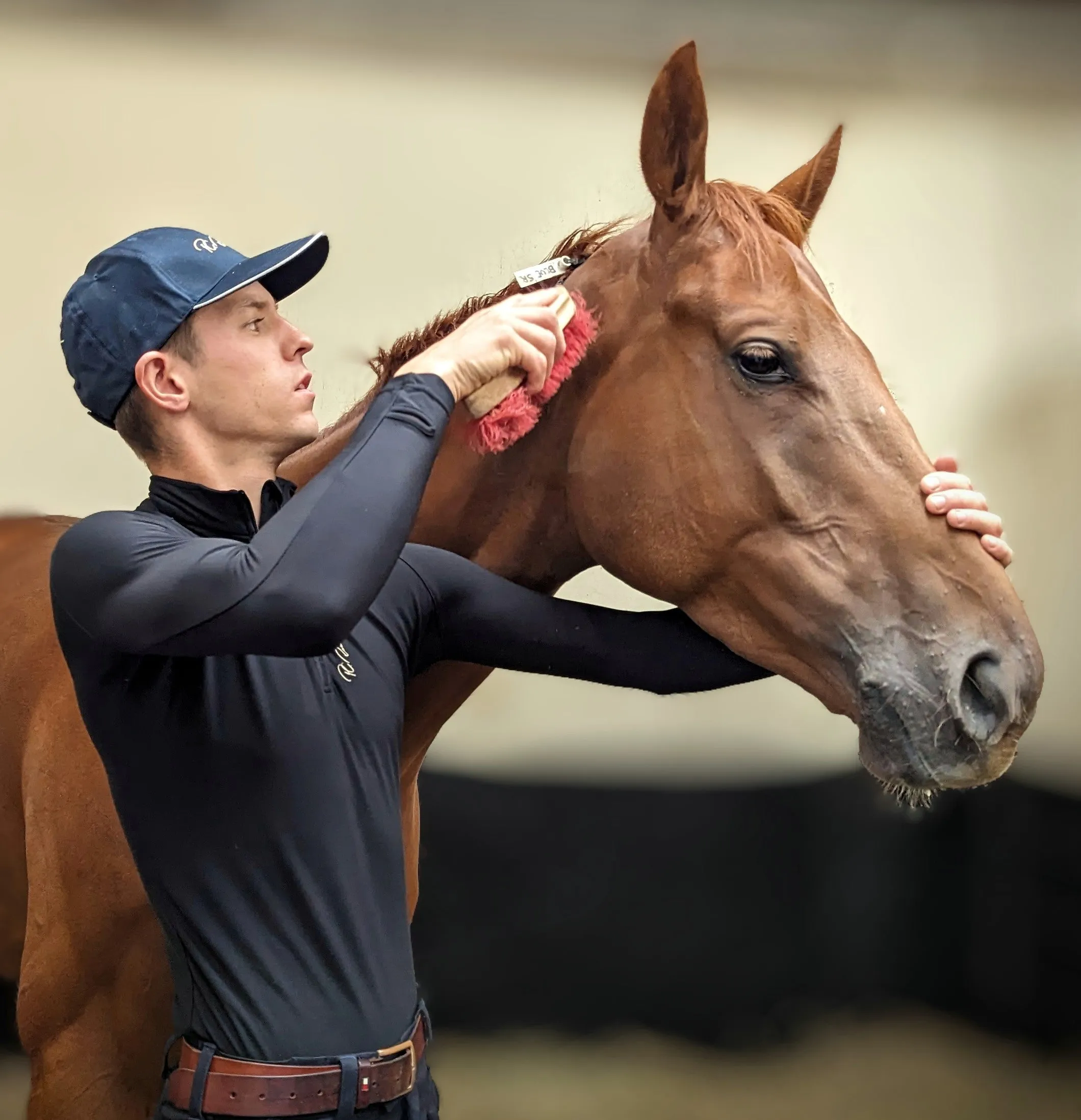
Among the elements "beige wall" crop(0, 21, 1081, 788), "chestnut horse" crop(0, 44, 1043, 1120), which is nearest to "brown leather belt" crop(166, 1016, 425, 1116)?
"chestnut horse" crop(0, 44, 1043, 1120)

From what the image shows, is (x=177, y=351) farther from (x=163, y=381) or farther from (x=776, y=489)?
(x=776, y=489)

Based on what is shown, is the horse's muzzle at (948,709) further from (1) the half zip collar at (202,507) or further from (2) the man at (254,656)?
(1) the half zip collar at (202,507)

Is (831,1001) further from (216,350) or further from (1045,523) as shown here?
(216,350)

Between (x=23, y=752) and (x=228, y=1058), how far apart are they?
0.65 metres

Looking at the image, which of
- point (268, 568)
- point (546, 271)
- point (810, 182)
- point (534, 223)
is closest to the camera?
point (268, 568)

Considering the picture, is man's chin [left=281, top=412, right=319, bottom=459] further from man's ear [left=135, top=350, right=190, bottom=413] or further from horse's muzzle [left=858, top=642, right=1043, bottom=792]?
horse's muzzle [left=858, top=642, right=1043, bottom=792]

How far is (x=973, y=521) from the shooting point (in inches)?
30.7

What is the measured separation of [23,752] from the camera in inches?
46.8

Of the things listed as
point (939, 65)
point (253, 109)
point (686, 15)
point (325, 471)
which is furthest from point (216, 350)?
point (939, 65)

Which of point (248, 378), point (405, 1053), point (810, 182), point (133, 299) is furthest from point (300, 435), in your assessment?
point (810, 182)

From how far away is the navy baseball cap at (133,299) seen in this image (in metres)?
0.75

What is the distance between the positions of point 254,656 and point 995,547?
617 mm

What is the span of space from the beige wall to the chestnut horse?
75 cm

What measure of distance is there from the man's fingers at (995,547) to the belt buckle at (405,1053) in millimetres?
622
